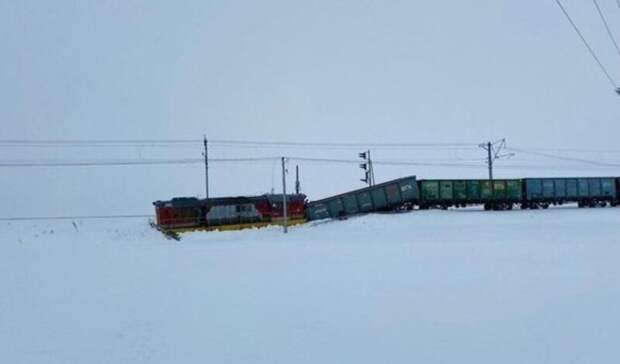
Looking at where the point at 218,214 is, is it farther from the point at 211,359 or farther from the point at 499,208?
the point at 211,359

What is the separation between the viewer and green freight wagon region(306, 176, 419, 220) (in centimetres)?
3322

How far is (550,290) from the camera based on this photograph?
730cm

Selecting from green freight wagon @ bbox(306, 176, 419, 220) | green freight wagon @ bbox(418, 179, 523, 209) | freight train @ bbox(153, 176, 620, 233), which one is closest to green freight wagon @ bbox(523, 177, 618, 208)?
freight train @ bbox(153, 176, 620, 233)

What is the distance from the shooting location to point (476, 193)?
34.5 metres

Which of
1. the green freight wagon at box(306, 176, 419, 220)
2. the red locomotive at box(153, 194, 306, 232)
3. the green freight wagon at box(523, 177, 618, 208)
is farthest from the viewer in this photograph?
the red locomotive at box(153, 194, 306, 232)

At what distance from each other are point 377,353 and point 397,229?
19.5 m

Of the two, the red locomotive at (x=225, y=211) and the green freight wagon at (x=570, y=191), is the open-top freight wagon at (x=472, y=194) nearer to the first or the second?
the green freight wagon at (x=570, y=191)

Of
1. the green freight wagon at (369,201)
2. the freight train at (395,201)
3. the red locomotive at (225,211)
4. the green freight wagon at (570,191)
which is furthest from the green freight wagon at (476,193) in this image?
the red locomotive at (225,211)

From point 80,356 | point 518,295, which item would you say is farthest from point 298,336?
point 518,295

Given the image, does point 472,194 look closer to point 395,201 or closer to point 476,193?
point 476,193

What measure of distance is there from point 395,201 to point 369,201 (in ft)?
7.09

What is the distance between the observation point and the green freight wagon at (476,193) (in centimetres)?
3369

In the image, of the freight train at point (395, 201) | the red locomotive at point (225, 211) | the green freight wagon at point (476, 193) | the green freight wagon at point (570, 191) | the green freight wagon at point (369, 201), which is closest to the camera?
the green freight wagon at point (369, 201)

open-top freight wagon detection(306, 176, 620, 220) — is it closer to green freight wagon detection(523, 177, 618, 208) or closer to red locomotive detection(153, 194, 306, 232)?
green freight wagon detection(523, 177, 618, 208)
